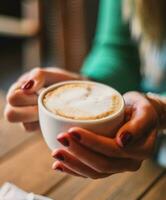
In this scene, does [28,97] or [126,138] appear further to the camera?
[28,97]

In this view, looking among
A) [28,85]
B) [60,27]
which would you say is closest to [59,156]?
[28,85]

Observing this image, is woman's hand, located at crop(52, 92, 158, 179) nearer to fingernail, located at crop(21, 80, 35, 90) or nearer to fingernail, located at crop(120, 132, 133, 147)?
fingernail, located at crop(120, 132, 133, 147)

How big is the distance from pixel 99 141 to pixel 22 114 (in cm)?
17

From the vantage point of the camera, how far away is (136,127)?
481 millimetres

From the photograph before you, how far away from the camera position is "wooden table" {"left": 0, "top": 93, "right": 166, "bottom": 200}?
1.78 feet

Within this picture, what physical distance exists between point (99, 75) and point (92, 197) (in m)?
0.32

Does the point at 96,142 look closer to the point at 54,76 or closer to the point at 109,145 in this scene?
the point at 109,145

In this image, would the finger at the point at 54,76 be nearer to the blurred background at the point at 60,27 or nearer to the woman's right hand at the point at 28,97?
the woman's right hand at the point at 28,97

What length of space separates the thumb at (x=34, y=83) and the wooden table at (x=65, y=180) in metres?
0.10

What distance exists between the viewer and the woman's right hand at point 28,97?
1.84 feet

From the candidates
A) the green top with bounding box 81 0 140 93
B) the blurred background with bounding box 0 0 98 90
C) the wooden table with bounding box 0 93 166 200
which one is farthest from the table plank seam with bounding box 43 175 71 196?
the blurred background with bounding box 0 0 98 90

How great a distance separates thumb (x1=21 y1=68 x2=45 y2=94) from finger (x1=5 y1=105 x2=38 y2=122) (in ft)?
0.09

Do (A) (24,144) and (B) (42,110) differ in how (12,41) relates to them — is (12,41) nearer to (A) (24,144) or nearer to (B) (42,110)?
(A) (24,144)

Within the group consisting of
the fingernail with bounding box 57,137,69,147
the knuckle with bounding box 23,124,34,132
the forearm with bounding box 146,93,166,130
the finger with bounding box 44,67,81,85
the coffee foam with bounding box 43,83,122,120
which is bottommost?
the knuckle with bounding box 23,124,34,132
